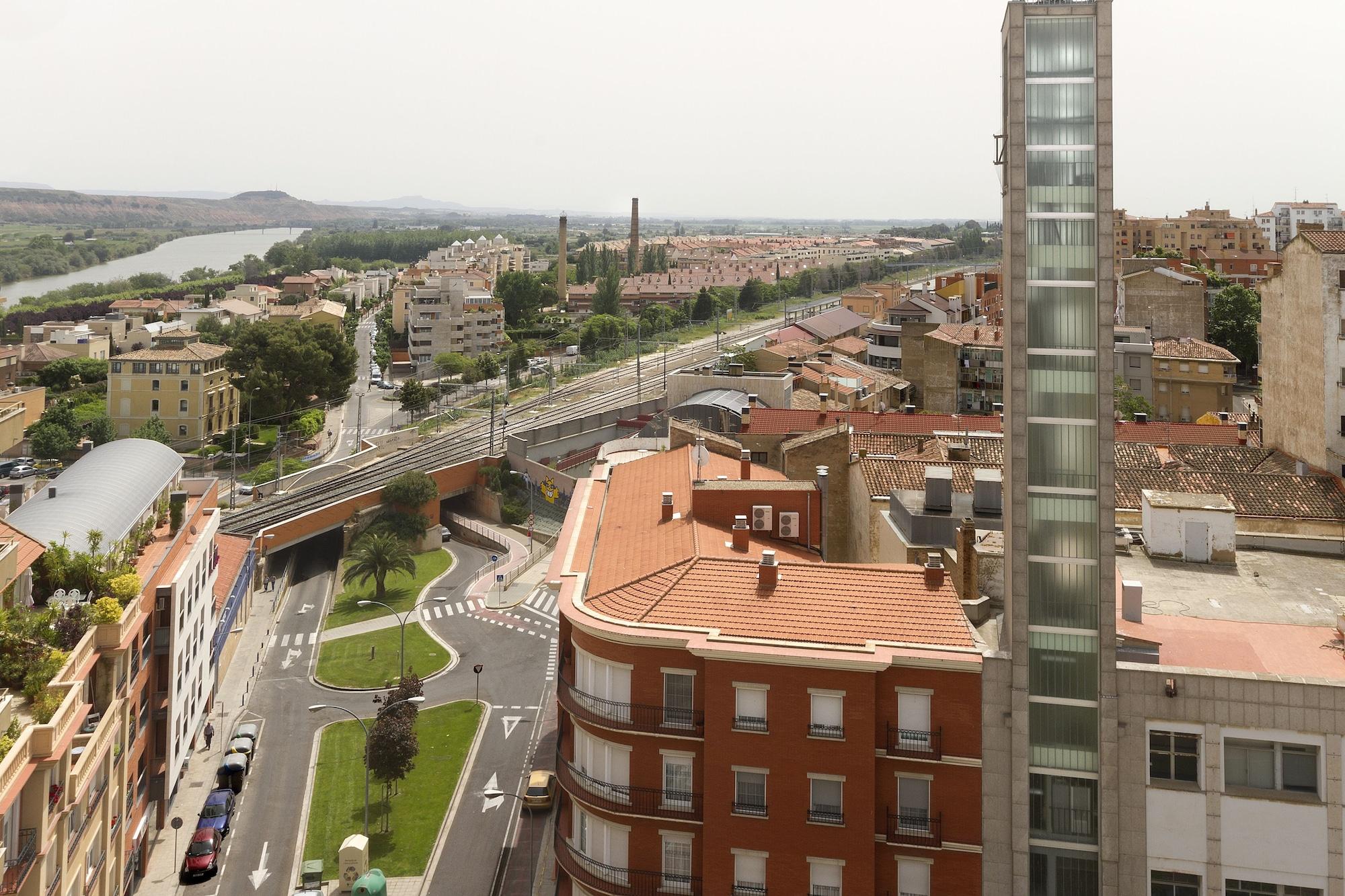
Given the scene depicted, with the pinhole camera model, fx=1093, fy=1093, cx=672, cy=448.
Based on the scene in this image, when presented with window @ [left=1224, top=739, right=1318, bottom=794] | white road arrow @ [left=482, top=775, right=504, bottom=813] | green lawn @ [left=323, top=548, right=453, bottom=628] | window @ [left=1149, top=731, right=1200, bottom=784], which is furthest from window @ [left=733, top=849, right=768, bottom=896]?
green lawn @ [left=323, top=548, right=453, bottom=628]

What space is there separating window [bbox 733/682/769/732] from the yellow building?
7000 centimetres

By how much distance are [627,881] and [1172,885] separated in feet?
31.1

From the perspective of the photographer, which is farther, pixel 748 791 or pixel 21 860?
pixel 748 791

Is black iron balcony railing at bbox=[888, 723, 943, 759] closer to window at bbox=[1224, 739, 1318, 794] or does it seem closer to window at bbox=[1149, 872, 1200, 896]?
window at bbox=[1149, 872, 1200, 896]

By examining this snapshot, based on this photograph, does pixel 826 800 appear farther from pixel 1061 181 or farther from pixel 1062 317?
pixel 1061 181

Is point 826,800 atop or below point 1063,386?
below

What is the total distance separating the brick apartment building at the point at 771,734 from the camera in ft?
63.1

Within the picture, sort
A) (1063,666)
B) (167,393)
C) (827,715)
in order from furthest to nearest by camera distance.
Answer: (167,393) → (827,715) → (1063,666)

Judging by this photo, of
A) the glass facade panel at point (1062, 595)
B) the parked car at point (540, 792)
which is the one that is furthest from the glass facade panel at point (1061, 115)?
the parked car at point (540, 792)

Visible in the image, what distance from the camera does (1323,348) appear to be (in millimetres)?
32562

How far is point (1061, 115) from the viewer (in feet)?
64.7

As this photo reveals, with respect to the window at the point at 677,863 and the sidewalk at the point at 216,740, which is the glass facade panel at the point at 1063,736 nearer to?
the window at the point at 677,863

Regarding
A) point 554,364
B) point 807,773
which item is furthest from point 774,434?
point 554,364

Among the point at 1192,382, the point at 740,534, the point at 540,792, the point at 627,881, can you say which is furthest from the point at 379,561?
the point at 1192,382
